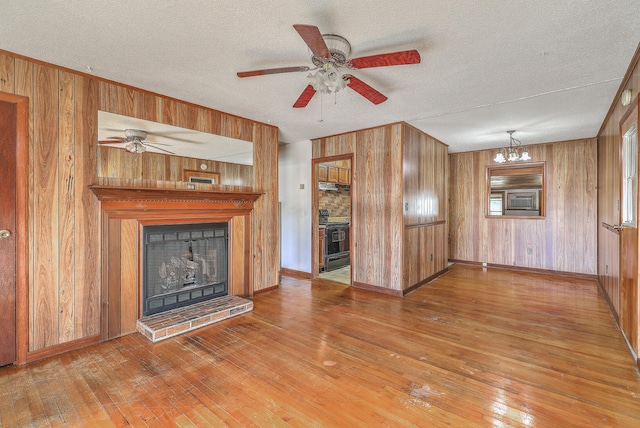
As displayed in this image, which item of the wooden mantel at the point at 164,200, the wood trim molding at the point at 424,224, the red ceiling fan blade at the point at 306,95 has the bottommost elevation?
the wood trim molding at the point at 424,224

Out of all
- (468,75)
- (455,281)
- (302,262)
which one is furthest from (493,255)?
(468,75)

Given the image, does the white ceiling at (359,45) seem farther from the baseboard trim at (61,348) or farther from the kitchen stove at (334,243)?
the kitchen stove at (334,243)

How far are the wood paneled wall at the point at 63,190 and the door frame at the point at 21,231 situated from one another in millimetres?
34

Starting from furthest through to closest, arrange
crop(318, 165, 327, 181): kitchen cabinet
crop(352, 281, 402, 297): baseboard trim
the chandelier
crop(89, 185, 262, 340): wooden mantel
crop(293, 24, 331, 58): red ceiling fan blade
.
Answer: crop(318, 165, 327, 181): kitchen cabinet, the chandelier, crop(352, 281, 402, 297): baseboard trim, crop(89, 185, 262, 340): wooden mantel, crop(293, 24, 331, 58): red ceiling fan blade

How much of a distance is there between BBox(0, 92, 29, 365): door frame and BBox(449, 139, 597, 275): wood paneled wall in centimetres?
683

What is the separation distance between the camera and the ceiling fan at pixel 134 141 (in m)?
2.86

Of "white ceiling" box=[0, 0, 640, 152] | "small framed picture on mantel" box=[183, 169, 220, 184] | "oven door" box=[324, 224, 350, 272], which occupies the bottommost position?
"oven door" box=[324, 224, 350, 272]

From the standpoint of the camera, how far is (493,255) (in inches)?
240

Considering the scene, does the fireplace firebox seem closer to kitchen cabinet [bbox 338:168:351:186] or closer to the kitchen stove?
the kitchen stove

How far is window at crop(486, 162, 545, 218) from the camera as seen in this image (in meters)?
5.64

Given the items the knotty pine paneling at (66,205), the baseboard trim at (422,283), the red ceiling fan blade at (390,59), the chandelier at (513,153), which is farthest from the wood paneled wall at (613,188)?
the knotty pine paneling at (66,205)

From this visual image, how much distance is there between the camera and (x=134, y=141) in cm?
299

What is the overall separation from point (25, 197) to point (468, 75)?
12.8 ft

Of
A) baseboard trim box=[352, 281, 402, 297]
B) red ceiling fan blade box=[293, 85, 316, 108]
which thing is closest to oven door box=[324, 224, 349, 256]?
baseboard trim box=[352, 281, 402, 297]
